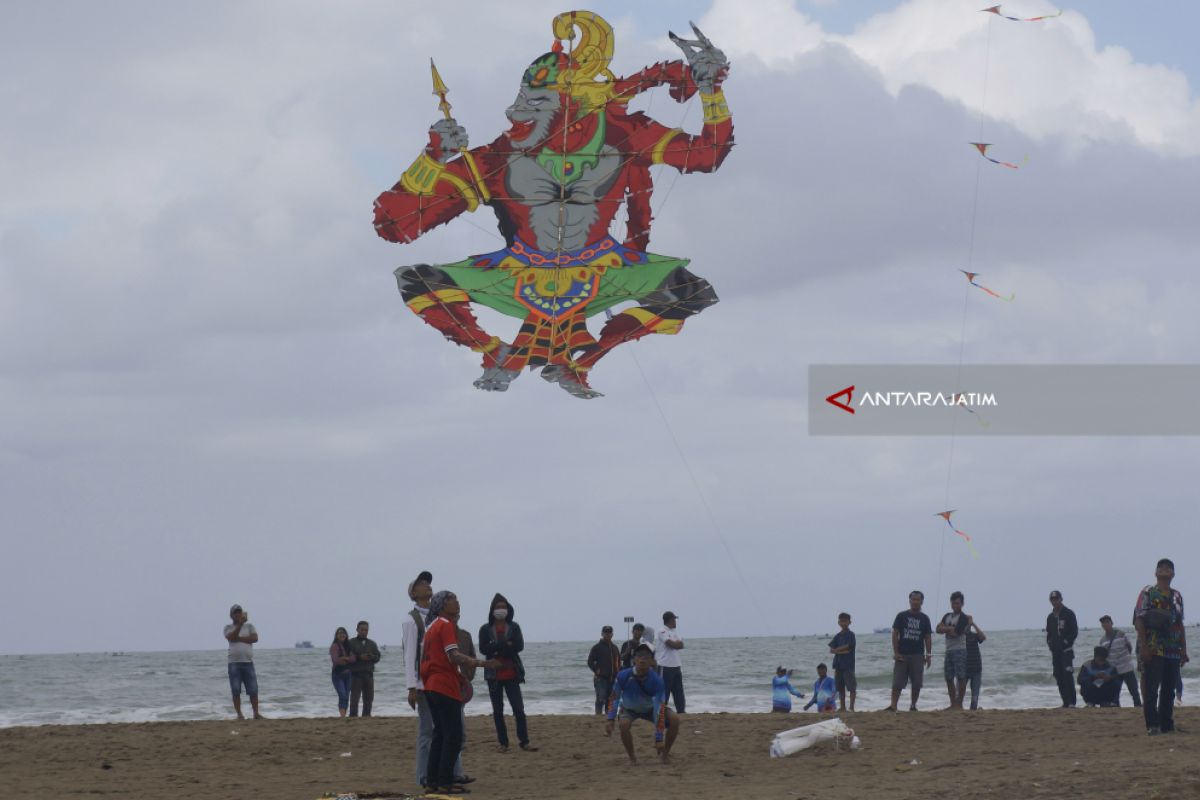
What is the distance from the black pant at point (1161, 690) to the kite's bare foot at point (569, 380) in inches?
250

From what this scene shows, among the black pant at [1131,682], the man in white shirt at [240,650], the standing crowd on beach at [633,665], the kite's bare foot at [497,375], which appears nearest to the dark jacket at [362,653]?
the standing crowd on beach at [633,665]

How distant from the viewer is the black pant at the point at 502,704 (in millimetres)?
14062

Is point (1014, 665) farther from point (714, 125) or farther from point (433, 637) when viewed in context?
point (433, 637)

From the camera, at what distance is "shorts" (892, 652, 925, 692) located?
59.0ft

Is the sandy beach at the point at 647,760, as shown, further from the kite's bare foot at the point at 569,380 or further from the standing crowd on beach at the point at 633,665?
the kite's bare foot at the point at 569,380

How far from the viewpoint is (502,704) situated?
14500 millimetres

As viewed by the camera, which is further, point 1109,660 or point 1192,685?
point 1192,685

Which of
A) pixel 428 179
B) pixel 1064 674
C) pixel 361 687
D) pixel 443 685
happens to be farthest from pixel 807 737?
pixel 361 687

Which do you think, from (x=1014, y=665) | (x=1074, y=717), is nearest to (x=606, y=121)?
(x=1074, y=717)

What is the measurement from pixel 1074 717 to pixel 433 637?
822cm

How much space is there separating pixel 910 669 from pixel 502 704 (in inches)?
238

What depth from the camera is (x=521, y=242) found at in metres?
16.5

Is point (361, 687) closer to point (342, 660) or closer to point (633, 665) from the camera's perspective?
point (342, 660)

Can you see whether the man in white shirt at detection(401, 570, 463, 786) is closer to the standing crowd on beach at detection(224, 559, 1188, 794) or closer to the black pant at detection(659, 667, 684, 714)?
the standing crowd on beach at detection(224, 559, 1188, 794)
